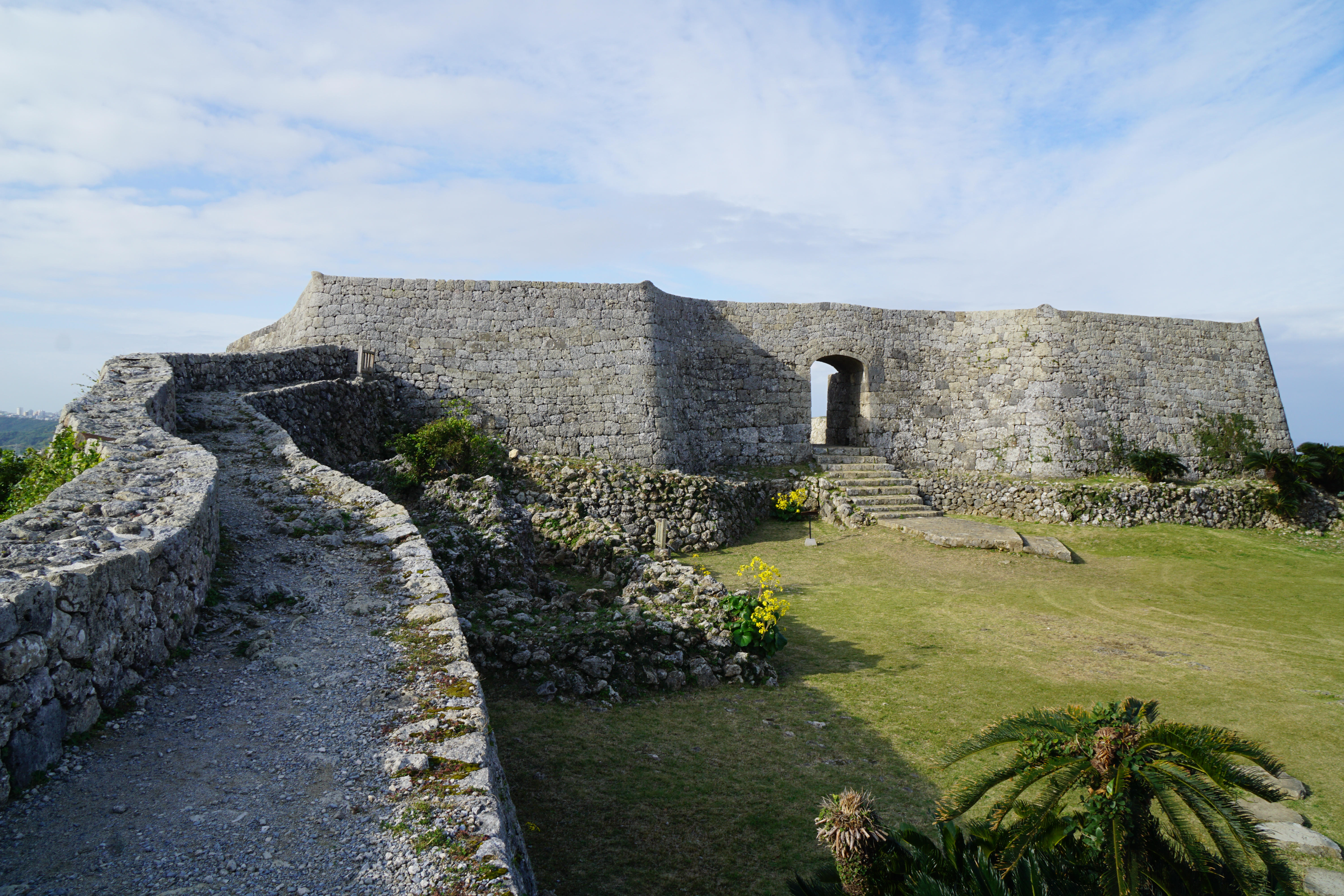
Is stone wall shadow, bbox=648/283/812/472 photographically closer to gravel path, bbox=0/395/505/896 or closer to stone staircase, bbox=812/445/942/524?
stone staircase, bbox=812/445/942/524

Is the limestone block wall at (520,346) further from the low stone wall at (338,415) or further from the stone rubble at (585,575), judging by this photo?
the stone rubble at (585,575)

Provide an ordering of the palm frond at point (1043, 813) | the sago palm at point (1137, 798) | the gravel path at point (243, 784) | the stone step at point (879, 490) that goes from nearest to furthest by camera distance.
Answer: the gravel path at point (243, 784), the sago palm at point (1137, 798), the palm frond at point (1043, 813), the stone step at point (879, 490)

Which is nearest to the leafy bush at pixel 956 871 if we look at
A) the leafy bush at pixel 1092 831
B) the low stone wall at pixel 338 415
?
the leafy bush at pixel 1092 831

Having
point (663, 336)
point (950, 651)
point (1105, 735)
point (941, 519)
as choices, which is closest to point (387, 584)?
point (1105, 735)

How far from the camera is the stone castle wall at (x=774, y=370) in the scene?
14.8 meters

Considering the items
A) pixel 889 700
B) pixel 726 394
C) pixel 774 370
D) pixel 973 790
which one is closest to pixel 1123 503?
pixel 774 370

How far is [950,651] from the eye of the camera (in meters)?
8.56

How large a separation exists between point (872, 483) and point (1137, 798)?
13.3m

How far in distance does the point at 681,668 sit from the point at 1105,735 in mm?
4546

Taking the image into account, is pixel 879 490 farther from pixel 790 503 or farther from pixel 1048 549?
pixel 1048 549

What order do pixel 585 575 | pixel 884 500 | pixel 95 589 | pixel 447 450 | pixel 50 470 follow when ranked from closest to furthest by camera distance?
pixel 95 589 → pixel 50 470 → pixel 585 575 → pixel 447 450 → pixel 884 500

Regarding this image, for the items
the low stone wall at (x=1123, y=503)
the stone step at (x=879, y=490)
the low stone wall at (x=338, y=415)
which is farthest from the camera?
the low stone wall at (x=1123, y=503)

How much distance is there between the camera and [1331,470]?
17.0m

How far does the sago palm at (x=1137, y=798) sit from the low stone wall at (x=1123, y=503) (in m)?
13.7
